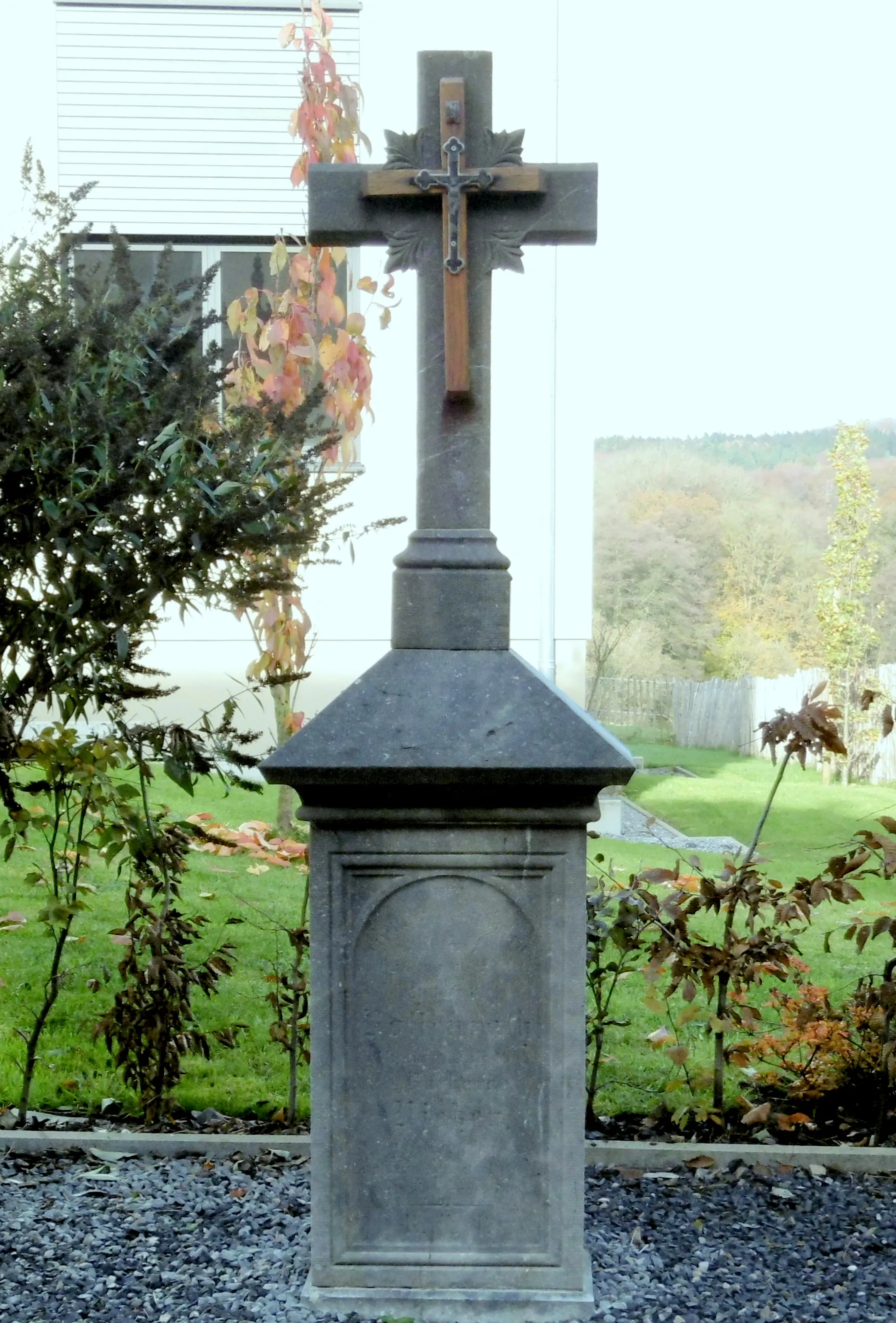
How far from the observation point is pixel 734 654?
20.8 meters

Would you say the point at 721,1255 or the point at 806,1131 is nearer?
the point at 721,1255

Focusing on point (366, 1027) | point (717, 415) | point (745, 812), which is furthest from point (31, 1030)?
point (717, 415)

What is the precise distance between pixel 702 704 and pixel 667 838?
8.14m

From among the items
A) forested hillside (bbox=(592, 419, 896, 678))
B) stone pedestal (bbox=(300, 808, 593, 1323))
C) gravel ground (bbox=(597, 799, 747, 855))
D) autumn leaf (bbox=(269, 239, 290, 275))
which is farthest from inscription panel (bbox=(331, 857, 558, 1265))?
forested hillside (bbox=(592, 419, 896, 678))

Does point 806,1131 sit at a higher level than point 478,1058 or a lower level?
lower

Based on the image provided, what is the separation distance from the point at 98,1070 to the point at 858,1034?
7.61 feet

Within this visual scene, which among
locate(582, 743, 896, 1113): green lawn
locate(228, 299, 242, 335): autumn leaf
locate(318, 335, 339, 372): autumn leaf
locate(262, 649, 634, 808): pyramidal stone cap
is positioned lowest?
locate(582, 743, 896, 1113): green lawn

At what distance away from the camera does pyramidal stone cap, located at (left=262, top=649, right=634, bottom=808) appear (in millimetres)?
2555

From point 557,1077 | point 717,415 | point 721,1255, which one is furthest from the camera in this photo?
point 717,415

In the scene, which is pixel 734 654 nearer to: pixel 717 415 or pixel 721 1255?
pixel 717 415

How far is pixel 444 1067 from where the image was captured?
273 centimetres

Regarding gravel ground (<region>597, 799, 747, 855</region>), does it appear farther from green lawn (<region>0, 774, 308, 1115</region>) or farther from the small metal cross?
the small metal cross

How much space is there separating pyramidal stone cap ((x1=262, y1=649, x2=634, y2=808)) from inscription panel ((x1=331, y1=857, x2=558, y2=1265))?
0.18m

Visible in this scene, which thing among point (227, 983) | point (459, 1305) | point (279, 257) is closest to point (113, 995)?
point (227, 983)
